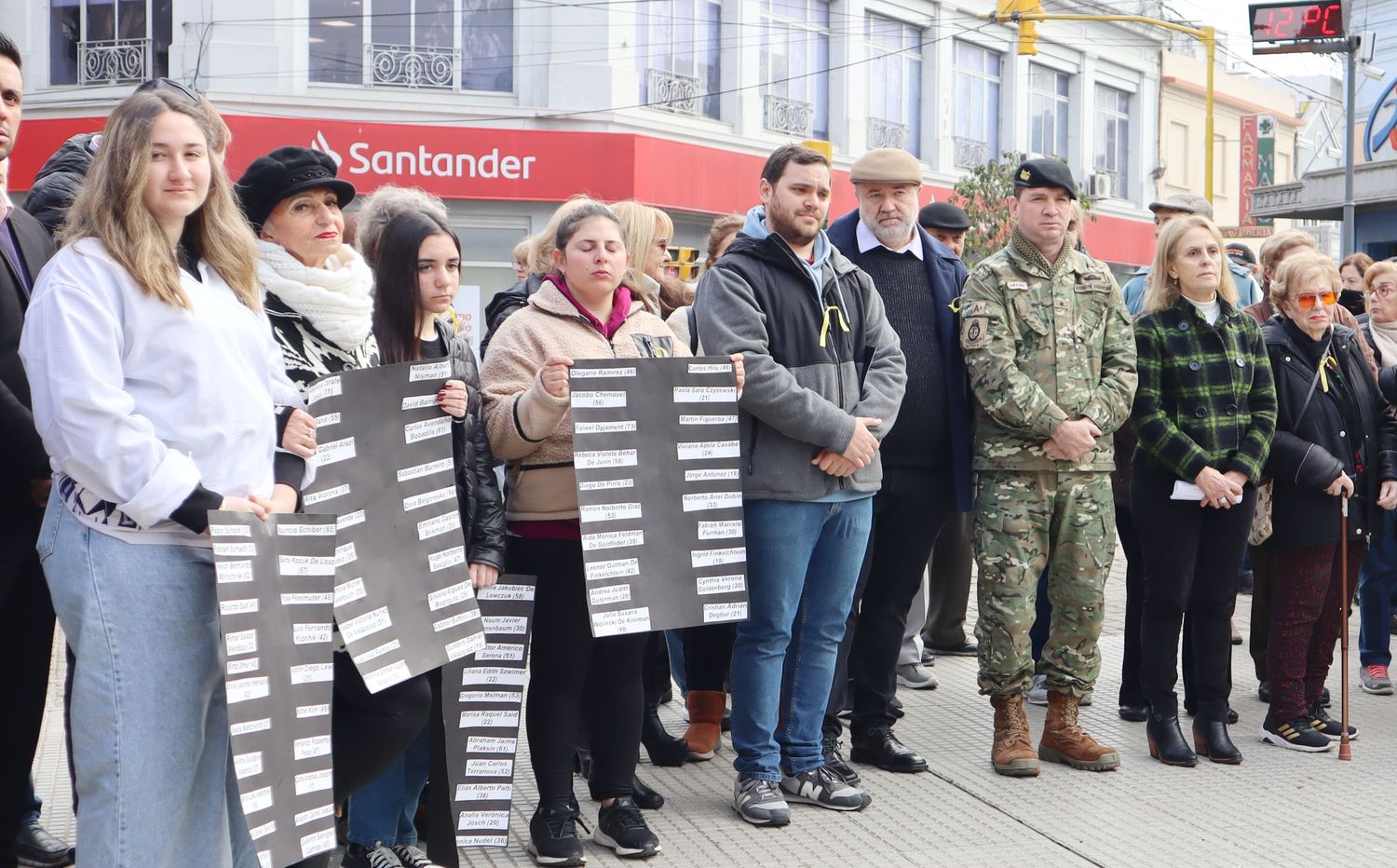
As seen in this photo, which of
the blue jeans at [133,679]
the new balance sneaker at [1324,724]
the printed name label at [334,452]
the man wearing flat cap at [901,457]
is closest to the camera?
the blue jeans at [133,679]

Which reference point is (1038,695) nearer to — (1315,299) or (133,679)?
(1315,299)

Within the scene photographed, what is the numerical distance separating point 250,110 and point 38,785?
15.7 meters

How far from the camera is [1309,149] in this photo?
45156 millimetres

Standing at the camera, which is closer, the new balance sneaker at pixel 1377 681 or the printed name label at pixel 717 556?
the printed name label at pixel 717 556

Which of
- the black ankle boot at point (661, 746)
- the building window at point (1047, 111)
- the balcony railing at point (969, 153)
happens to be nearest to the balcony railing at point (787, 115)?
the balcony railing at point (969, 153)

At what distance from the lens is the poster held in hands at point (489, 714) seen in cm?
429

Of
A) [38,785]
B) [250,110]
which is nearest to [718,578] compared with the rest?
[38,785]

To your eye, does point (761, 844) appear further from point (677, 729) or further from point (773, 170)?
point (773, 170)

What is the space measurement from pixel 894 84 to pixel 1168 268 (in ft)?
67.8

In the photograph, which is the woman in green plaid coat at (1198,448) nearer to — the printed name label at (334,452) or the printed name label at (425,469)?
the printed name label at (425,469)

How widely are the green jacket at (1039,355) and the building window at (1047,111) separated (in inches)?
966

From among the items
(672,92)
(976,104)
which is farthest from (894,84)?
(672,92)

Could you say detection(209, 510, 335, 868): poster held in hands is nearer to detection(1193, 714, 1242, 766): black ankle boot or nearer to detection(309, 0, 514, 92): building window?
detection(1193, 714, 1242, 766): black ankle boot

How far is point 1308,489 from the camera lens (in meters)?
5.89
